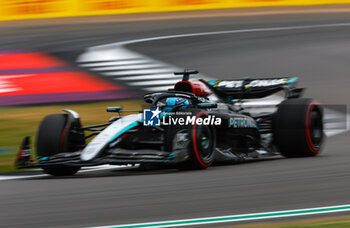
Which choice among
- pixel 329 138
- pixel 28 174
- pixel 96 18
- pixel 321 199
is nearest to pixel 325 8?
pixel 96 18

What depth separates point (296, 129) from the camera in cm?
869

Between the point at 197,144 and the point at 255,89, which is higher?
the point at 255,89

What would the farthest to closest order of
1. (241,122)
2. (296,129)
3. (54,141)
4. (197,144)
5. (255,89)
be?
(255,89)
(296,129)
(241,122)
(54,141)
(197,144)

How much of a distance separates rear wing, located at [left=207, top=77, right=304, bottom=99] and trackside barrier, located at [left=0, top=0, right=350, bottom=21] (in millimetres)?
13029

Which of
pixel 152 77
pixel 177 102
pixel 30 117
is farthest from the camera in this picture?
pixel 152 77

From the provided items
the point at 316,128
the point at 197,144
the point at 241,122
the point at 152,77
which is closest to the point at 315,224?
the point at 197,144

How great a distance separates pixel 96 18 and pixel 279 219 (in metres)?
17.9

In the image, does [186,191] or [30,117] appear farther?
[30,117]

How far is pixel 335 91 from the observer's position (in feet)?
45.6

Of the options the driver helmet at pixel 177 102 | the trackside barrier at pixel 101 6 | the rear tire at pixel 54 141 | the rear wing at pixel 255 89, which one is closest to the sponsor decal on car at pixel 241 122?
the driver helmet at pixel 177 102

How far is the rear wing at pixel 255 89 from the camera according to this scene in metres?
9.60

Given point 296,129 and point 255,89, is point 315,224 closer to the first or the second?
point 296,129

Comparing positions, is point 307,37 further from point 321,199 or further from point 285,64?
point 321,199

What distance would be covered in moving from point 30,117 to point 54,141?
4.42 m
